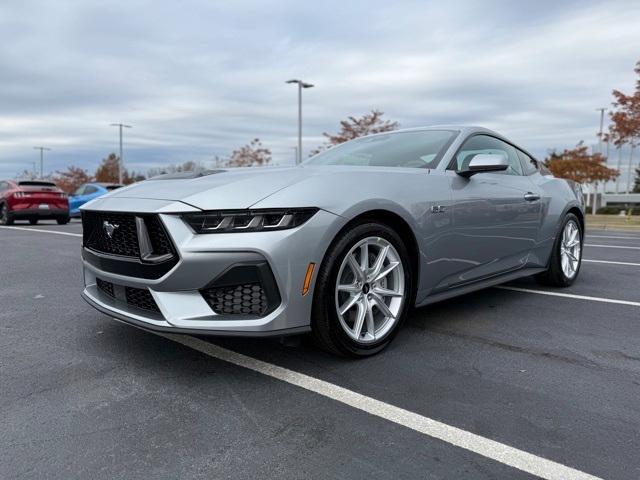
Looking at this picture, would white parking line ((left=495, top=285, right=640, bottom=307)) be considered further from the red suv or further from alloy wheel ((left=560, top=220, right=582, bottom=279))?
the red suv

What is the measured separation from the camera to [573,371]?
9.24ft

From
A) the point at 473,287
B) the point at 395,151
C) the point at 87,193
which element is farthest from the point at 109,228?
the point at 87,193

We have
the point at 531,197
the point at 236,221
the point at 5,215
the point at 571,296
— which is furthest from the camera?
the point at 5,215

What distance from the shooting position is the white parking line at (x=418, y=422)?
1880 mm

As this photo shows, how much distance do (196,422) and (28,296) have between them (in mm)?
3110

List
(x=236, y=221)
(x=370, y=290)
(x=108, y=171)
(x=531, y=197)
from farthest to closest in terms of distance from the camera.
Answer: (x=108, y=171), (x=531, y=197), (x=370, y=290), (x=236, y=221)

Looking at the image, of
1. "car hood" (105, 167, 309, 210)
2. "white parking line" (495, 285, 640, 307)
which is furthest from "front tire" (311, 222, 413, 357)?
"white parking line" (495, 285, 640, 307)

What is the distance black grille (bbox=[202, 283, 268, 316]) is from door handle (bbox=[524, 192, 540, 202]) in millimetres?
2724

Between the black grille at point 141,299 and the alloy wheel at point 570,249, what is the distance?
3.93 m

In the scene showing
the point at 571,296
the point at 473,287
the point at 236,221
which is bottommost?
the point at 571,296

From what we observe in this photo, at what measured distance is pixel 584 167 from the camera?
28844 mm

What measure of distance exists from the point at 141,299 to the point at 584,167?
30.8 metres

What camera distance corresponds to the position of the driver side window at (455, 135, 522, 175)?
3.79 m

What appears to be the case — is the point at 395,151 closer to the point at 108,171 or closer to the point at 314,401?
the point at 314,401
